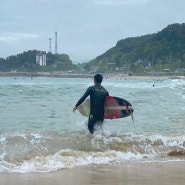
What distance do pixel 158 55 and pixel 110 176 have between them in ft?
490

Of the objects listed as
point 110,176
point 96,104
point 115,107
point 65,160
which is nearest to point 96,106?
point 96,104

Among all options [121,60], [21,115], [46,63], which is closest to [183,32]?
[121,60]

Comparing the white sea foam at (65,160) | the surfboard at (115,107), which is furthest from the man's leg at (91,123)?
the white sea foam at (65,160)

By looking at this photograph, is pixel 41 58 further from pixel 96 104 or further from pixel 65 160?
pixel 65 160

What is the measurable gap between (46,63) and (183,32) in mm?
66746

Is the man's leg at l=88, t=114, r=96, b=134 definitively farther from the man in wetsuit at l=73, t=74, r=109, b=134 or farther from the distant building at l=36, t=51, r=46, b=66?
the distant building at l=36, t=51, r=46, b=66

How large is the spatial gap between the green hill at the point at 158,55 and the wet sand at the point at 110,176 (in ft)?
473

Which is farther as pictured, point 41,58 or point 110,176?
point 41,58

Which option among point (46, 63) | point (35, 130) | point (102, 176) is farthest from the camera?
point (46, 63)

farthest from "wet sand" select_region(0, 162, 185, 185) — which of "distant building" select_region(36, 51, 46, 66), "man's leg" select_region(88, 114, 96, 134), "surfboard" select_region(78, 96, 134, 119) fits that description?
"distant building" select_region(36, 51, 46, 66)

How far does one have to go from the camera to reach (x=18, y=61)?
181250 mm

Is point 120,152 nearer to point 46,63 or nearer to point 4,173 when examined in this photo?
point 4,173

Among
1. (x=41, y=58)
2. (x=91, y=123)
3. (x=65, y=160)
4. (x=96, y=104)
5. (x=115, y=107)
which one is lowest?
(x=65, y=160)

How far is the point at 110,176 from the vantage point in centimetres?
551
